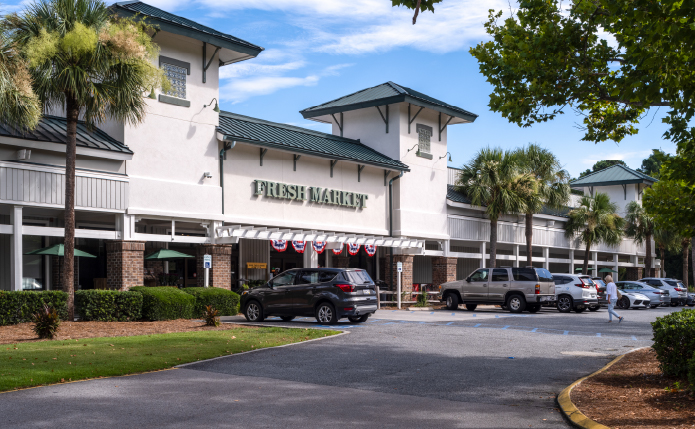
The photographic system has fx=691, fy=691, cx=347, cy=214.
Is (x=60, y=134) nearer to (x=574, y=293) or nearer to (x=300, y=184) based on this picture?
(x=300, y=184)

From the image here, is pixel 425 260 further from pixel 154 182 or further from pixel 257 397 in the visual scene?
pixel 257 397

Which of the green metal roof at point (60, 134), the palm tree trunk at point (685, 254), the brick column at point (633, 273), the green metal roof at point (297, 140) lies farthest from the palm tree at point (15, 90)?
the brick column at point (633, 273)

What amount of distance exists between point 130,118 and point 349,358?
11.7m

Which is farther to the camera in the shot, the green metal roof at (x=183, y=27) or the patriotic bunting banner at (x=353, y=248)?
the patriotic bunting banner at (x=353, y=248)

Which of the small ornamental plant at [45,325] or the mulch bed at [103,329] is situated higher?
the small ornamental plant at [45,325]

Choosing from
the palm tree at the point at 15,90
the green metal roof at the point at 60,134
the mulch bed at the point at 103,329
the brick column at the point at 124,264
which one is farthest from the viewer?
the brick column at the point at 124,264

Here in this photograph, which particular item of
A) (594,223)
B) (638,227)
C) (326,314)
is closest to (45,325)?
(326,314)

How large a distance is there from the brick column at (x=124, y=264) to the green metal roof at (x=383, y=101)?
48.4 feet

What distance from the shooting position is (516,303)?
91.5ft

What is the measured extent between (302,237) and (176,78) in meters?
7.61

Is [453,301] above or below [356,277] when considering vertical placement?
below

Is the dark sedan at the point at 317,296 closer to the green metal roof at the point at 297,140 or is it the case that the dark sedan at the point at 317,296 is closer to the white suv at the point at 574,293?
the green metal roof at the point at 297,140

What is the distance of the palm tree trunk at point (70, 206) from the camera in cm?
1912

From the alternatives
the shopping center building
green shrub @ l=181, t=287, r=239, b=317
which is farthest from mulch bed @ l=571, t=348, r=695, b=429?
the shopping center building
